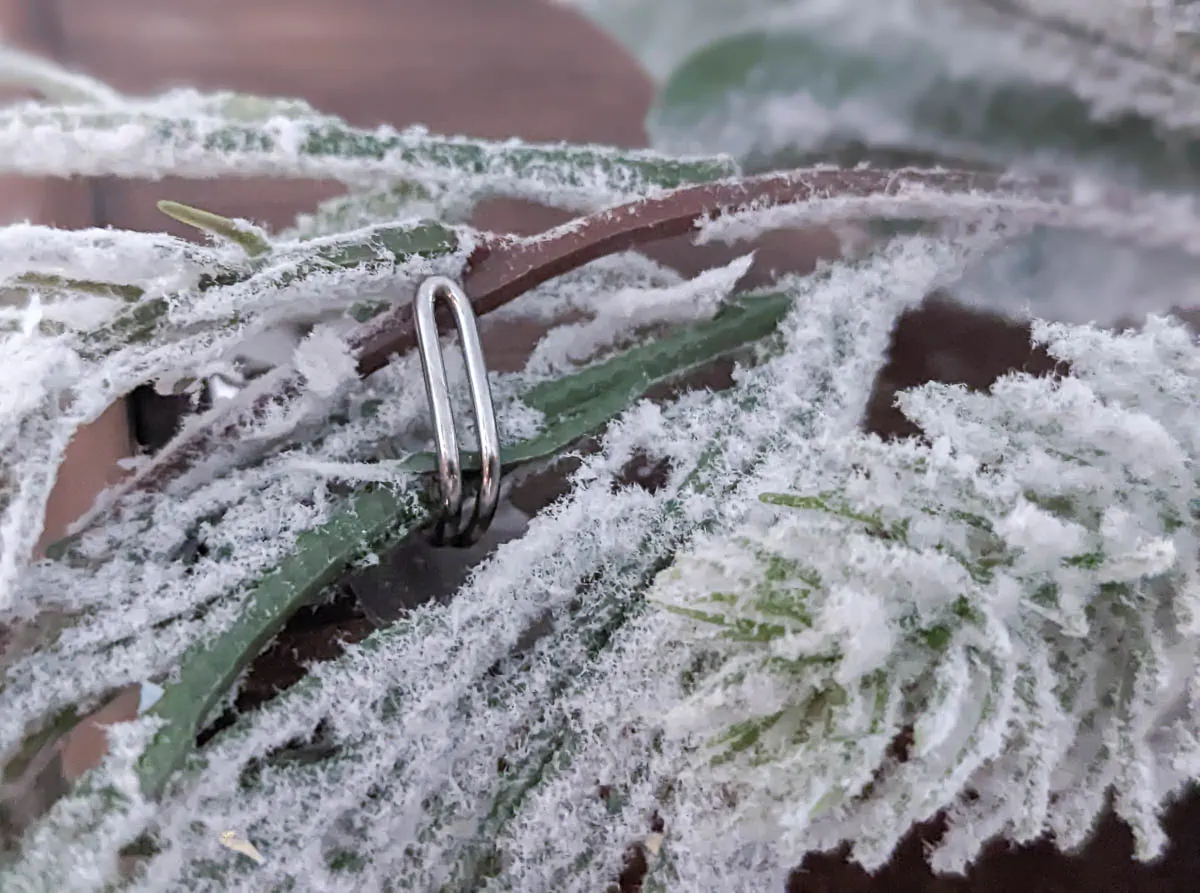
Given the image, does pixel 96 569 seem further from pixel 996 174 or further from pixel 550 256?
pixel 996 174

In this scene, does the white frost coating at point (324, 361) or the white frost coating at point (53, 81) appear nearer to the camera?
the white frost coating at point (324, 361)

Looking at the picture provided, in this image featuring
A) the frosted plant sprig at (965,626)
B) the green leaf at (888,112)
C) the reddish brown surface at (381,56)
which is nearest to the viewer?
the frosted plant sprig at (965,626)

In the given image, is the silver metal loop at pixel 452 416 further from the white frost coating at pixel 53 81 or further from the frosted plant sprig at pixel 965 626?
the white frost coating at pixel 53 81

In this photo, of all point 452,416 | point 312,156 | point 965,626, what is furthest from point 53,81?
point 965,626

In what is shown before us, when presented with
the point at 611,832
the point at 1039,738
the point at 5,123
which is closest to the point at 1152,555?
the point at 1039,738

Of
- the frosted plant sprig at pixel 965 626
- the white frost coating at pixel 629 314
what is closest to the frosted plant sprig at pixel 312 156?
the white frost coating at pixel 629 314

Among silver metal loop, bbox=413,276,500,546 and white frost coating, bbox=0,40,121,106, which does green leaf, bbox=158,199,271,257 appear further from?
white frost coating, bbox=0,40,121,106

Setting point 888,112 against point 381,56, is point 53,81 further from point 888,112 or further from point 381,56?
point 888,112
